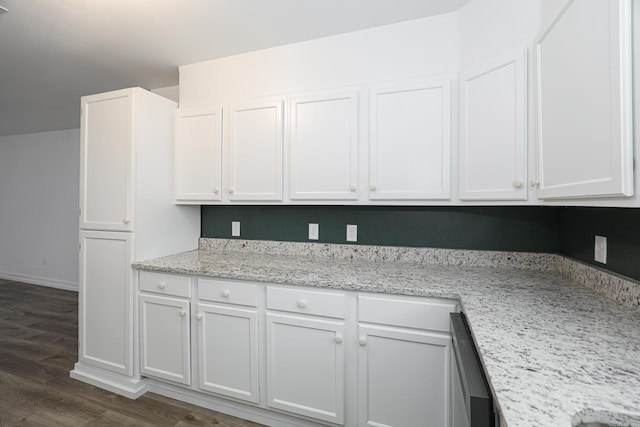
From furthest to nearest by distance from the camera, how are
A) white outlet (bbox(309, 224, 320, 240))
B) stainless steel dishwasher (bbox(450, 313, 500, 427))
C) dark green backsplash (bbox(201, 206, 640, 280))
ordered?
white outlet (bbox(309, 224, 320, 240)) → dark green backsplash (bbox(201, 206, 640, 280)) → stainless steel dishwasher (bbox(450, 313, 500, 427))

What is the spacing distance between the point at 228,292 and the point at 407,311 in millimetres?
1056

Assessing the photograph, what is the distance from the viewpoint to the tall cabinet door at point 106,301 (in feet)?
7.23

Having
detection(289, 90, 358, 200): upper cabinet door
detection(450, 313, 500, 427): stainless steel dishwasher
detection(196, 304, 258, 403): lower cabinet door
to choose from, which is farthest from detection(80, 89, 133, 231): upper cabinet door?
detection(450, 313, 500, 427): stainless steel dishwasher

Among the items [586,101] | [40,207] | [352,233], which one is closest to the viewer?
[586,101]

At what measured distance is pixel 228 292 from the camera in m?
1.91

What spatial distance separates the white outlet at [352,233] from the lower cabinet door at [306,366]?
0.77 m

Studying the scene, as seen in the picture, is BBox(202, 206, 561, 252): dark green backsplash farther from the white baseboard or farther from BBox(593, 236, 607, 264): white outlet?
the white baseboard

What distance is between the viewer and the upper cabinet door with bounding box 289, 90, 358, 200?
79.7 inches

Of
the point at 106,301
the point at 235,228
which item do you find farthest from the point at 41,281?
the point at 235,228

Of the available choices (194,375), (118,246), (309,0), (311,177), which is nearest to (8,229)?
(118,246)

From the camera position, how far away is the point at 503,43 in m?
1.68

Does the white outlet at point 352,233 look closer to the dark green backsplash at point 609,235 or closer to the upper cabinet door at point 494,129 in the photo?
the upper cabinet door at point 494,129

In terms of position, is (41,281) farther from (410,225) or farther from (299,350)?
(410,225)

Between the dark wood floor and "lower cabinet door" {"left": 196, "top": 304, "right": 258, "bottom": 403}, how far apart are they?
22 cm
